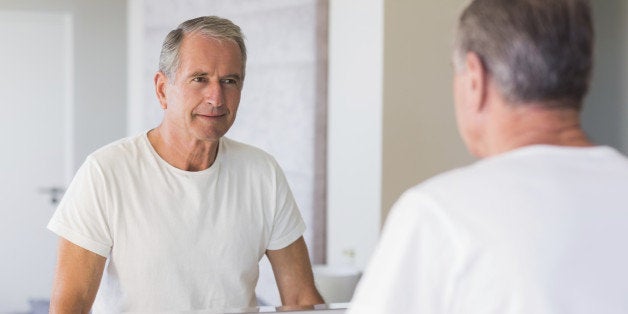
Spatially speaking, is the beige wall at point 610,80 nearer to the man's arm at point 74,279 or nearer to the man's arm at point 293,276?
the man's arm at point 293,276

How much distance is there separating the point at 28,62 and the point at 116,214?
4.72 meters

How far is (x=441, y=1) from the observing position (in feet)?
10.6

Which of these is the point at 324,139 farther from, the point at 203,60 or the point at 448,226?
the point at 448,226

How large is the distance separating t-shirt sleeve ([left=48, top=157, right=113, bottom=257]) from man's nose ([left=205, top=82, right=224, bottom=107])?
25 centimetres

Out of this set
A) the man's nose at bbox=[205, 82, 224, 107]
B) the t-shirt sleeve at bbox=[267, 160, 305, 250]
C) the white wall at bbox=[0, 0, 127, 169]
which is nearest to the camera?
the man's nose at bbox=[205, 82, 224, 107]

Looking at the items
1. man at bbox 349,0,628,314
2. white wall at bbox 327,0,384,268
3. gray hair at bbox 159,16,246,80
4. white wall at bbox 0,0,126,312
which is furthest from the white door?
man at bbox 349,0,628,314

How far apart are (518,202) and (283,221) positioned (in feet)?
3.71

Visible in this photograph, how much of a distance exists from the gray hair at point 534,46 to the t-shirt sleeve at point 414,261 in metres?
0.15

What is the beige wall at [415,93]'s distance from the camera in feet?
10.5

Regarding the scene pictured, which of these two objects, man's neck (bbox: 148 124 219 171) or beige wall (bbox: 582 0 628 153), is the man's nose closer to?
man's neck (bbox: 148 124 219 171)

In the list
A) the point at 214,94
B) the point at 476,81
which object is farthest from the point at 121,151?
the point at 476,81

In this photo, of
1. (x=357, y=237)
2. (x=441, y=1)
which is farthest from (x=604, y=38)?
(x=357, y=237)

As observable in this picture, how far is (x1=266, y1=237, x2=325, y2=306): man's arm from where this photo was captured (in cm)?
199

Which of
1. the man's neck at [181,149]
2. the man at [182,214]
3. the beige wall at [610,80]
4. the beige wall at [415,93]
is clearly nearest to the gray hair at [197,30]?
the man at [182,214]
